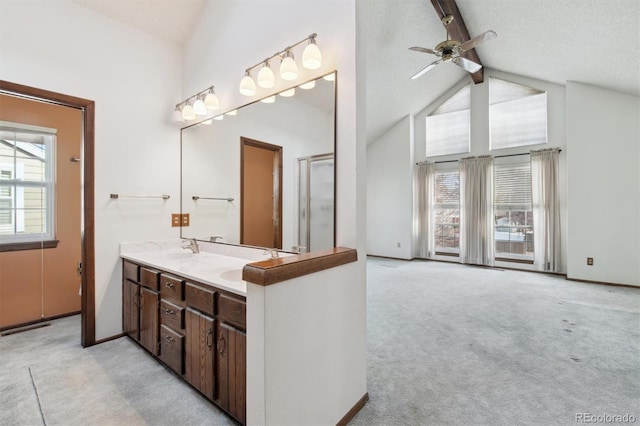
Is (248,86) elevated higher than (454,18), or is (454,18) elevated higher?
(454,18)

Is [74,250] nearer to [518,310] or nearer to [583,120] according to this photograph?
[518,310]

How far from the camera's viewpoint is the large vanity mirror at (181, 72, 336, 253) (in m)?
1.87

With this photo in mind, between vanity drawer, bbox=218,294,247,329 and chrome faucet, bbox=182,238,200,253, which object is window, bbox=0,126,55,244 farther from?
vanity drawer, bbox=218,294,247,329

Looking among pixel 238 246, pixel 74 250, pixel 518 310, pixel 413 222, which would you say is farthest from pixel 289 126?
pixel 413 222

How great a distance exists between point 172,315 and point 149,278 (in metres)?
0.46

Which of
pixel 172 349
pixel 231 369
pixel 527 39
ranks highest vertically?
pixel 527 39

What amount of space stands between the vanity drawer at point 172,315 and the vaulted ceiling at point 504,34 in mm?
2598

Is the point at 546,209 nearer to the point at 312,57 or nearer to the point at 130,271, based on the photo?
the point at 312,57

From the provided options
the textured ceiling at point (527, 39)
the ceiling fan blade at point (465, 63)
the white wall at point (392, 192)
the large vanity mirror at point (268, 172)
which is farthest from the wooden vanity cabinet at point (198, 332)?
the white wall at point (392, 192)

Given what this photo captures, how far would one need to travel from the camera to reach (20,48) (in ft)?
6.91

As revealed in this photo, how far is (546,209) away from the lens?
506cm

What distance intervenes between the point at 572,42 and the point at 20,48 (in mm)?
5852

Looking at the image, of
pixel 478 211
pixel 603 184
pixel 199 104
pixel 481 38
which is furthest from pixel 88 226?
pixel 603 184

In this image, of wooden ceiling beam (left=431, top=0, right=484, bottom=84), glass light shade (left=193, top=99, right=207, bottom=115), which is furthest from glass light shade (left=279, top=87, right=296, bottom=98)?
wooden ceiling beam (left=431, top=0, right=484, bottom=84)
